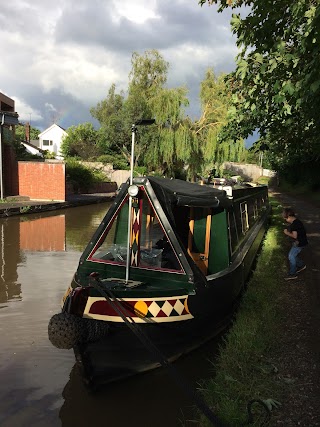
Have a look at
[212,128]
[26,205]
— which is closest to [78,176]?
[212,128]

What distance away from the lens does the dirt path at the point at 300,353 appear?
11.3ft

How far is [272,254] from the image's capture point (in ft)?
32.9

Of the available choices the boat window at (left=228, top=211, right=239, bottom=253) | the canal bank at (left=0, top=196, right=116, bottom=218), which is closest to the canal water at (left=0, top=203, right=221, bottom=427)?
the boat window at (left=228, top=211, right=239, bottom=253)

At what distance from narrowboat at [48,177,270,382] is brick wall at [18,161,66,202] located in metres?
20.2

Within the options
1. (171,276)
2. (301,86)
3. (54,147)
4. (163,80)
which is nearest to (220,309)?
(171,276)

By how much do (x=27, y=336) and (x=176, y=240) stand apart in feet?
9.26

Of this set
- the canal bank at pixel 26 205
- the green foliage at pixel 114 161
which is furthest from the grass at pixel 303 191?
the green foliage at pixel 114 161

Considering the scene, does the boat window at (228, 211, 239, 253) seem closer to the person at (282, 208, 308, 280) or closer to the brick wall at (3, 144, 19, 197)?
the person at (282, 208, 308, 280)

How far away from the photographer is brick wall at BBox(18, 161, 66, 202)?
25219 millimetres

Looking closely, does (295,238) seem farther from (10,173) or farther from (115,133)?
(115,133)

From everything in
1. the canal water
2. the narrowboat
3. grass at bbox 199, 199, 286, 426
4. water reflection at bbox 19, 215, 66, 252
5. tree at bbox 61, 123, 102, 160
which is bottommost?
water reflection at bbox 19, 215, 66, 252

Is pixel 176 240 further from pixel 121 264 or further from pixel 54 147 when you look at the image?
pixel 54 147

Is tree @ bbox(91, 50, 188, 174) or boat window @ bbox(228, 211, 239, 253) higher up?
tree @ bbox(91, 50, 188, 174)

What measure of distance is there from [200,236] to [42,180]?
20.9 m
